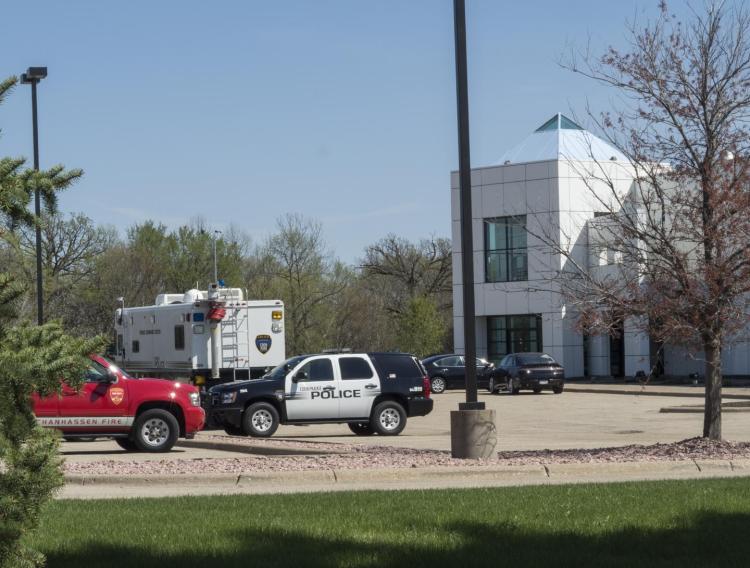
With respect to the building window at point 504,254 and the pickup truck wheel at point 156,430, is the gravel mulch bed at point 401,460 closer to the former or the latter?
the pickup truck wheel at point 156,430

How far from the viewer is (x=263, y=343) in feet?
90.6

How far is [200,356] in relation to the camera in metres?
27.4

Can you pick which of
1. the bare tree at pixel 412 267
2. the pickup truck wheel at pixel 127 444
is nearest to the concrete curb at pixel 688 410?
the pickup truck wheel at pixel 127 444

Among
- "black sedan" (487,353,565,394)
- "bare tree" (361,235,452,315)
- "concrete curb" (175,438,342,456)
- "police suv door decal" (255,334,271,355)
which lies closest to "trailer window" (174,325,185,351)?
"police suv door decal" (255,334,271,355)

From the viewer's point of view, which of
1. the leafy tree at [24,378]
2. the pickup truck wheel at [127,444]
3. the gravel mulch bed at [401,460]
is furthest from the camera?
the pickup truck wheel at [127,444]

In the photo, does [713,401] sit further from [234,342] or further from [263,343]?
[234,342]

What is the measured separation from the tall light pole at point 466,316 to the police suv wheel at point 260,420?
7957 mm

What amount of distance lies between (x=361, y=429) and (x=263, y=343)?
4.29 metres

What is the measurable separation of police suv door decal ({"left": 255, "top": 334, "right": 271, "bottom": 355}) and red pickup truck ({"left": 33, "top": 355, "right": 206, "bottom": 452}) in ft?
25.3

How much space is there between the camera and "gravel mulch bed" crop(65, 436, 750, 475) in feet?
48.0

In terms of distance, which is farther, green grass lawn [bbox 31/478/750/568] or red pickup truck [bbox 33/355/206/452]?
red pickup truck [bbox 33/355/206/452]

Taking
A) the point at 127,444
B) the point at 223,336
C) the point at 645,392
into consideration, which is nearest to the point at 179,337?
the point at 223,336

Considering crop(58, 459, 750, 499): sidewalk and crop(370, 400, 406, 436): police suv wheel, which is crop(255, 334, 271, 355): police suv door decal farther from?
crop(58, 459, 750, 499): sidewalk

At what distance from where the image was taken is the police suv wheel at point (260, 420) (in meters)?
22.8
